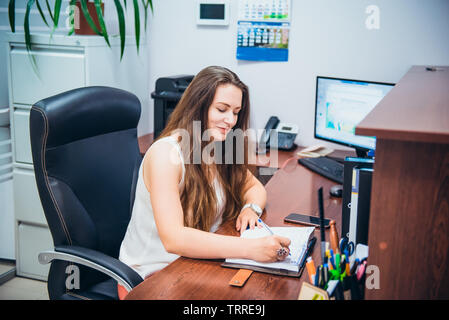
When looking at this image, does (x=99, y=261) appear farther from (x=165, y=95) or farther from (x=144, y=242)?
(x=165, y=95)

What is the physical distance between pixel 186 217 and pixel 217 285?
37cm

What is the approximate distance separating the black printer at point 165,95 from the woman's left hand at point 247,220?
3.52ft

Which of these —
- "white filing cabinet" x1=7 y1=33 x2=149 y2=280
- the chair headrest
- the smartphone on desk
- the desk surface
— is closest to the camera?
the desk surface

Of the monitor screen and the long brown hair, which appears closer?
the long brown hair

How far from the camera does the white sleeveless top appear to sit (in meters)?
1.51

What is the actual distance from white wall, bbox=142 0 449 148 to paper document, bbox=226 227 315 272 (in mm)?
1262

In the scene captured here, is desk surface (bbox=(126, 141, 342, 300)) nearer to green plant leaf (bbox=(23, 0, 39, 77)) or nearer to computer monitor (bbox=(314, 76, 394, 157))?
computer monitor (bbox=(314, 76, 394, 157))

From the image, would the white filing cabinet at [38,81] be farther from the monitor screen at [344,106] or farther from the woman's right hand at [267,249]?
the woman's right hand at [267,249]

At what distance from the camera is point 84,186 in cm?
157

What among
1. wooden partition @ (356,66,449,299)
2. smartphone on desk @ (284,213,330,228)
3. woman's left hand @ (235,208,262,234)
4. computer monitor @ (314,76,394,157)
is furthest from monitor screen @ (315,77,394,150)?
wooden partition @ (356,66,449,299)

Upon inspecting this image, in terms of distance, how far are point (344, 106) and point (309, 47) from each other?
0.45m

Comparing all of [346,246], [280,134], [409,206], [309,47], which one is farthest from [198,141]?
[309,47]

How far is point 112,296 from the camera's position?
152 centimetres
